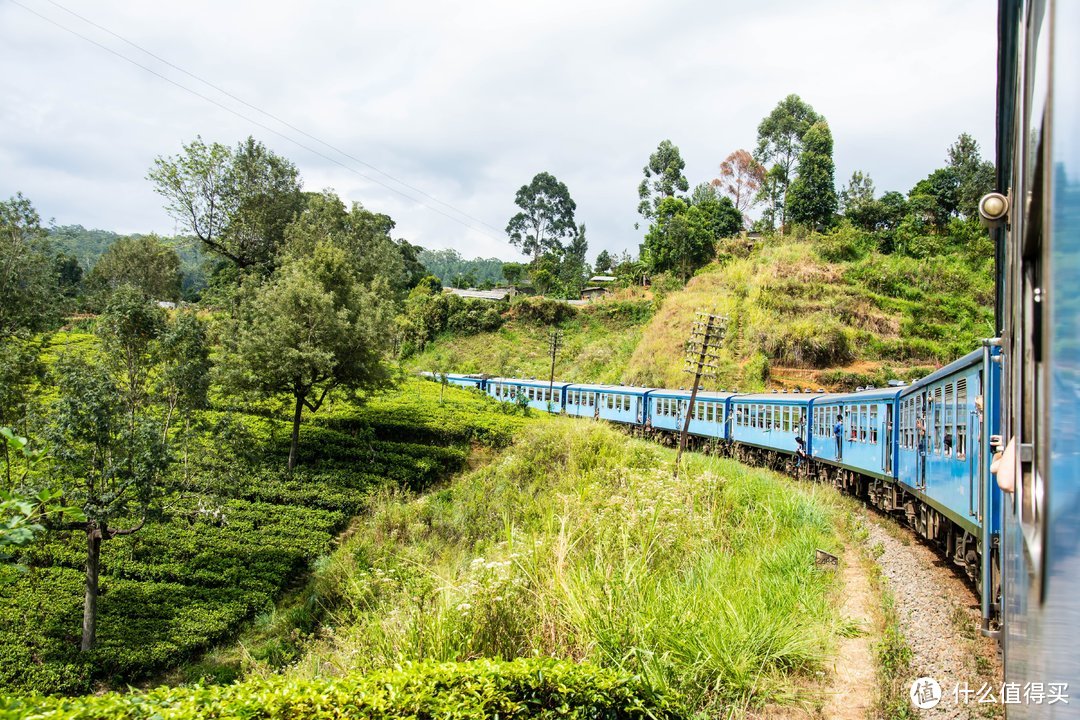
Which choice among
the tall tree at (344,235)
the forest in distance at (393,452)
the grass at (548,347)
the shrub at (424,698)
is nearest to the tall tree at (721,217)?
the forest in distance at (393,452)

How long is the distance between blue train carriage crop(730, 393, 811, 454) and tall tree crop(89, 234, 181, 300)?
47902 mm

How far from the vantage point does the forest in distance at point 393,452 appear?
577 cm

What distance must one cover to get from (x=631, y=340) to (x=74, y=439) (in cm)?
3659

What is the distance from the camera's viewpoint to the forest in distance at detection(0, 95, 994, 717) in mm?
5766

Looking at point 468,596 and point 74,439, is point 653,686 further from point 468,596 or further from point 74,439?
point 74,439

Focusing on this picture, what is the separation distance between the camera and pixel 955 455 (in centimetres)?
769

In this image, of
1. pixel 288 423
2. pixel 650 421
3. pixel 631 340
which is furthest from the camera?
pixel 631 340

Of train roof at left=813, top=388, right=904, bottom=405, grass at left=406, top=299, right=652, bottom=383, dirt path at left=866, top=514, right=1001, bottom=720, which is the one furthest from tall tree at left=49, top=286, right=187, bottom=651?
grass at left=406, top=299, right=652, bottom=383

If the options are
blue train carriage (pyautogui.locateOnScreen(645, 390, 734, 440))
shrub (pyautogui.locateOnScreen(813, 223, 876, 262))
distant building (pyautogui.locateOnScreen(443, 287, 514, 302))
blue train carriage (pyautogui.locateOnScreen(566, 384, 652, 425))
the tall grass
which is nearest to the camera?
the tall grass

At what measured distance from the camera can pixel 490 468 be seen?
2145 centimetres

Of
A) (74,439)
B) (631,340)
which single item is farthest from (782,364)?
(74,439)

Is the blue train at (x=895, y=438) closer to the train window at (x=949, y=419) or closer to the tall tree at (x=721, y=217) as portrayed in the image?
the train window at (x=949, y=419)

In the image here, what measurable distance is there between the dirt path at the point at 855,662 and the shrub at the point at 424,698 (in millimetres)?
1396

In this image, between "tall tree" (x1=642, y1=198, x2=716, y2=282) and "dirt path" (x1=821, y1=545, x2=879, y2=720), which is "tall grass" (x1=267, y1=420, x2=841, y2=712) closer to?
"dirt path" (x1=821, y1=545, x2=879, y2=720)
